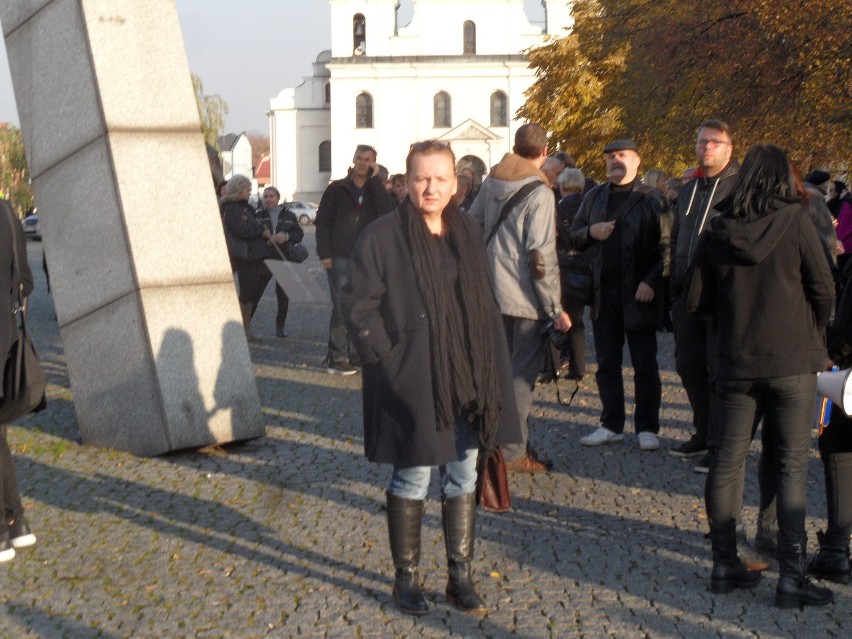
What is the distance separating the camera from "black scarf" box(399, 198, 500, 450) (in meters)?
4.97

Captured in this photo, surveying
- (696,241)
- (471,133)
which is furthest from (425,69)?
(696,241)

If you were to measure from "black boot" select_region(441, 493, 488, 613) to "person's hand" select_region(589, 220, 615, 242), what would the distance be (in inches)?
122

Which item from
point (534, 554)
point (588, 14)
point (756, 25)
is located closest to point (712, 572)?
point (534, 554)

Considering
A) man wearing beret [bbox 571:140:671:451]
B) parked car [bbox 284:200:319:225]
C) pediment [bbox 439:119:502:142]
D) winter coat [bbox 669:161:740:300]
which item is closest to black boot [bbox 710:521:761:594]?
winter coat [bbox 669:161:740:300]

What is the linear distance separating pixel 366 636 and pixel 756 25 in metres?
17.1

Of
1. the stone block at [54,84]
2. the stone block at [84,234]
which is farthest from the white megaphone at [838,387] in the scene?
the stone block at [54,84]

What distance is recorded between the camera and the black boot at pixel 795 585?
5.18m

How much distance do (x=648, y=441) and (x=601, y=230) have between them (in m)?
1.34

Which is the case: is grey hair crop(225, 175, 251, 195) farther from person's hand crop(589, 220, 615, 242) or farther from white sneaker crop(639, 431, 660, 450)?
white sneaker crop(639, 431, 660, 450)

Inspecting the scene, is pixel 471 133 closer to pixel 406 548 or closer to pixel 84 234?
pixel 84 234

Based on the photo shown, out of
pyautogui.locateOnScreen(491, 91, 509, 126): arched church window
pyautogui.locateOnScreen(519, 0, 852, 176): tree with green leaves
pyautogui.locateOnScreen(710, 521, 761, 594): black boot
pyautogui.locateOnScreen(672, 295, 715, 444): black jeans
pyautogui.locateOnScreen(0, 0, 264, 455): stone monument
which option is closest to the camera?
pyautogui.locateOnScreen(710, 521, 761, 594): black boot

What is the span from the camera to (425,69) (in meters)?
85.8

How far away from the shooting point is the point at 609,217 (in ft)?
26.8

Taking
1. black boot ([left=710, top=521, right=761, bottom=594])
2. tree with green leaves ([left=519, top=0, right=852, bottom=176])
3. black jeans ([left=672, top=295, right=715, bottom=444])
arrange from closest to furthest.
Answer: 1. black boot ([left=710, top=521, right=761, bottom=594])
2. black jeans ([left=672, top=295, right=715, bottom=444])
3. tree with green leaves ([left=519, top=0, right=852, bottom=176])
